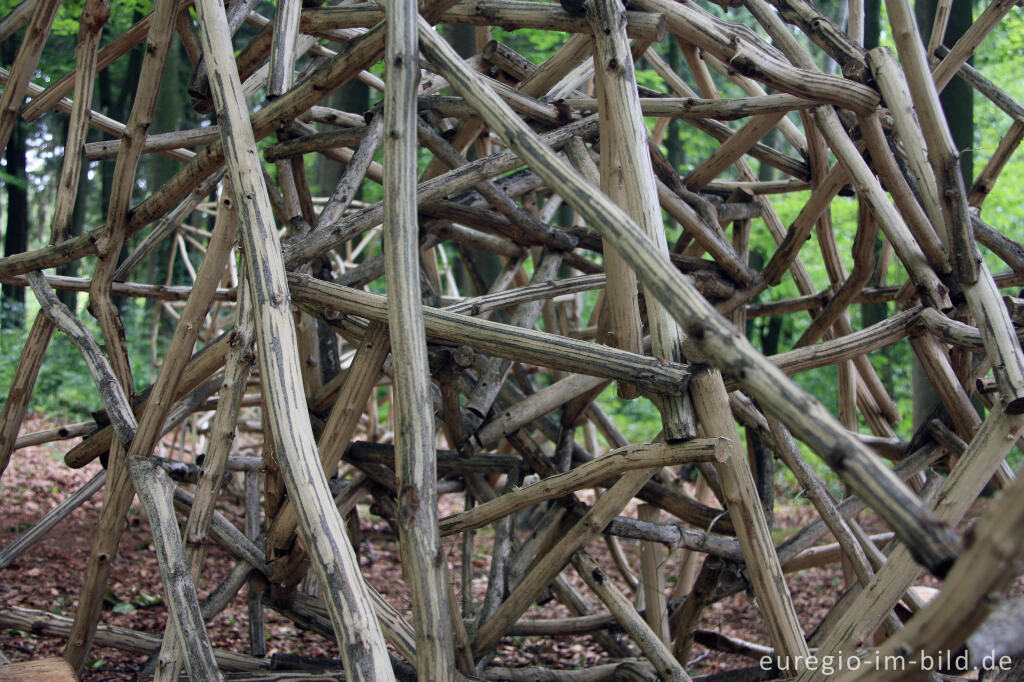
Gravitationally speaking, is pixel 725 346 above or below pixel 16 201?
above

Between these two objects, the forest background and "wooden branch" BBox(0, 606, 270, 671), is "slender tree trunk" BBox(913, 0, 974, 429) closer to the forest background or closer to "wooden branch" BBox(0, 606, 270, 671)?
the forest background

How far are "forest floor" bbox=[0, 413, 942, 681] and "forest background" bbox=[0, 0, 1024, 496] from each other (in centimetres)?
151

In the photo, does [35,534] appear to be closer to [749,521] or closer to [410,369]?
[410,369]

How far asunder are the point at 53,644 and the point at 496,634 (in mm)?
1890

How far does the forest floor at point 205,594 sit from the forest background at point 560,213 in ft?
4.96

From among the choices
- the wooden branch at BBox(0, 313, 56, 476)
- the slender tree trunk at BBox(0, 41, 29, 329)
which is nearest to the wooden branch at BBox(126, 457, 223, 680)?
the wooden branch at BBox(0, 313, 56, 476)

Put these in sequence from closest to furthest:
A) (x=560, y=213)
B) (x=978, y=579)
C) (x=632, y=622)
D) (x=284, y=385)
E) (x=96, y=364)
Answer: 1. (x=978, y=579)
2. (x=284, y=385)
3. (x=632, y=622)
4. (x=96, y=364)
5. (x=560, y=213)

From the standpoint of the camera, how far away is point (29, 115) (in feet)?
8.91

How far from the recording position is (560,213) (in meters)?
8.91

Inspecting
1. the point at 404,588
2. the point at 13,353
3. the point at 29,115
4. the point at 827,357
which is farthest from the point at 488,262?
the point at 13,353

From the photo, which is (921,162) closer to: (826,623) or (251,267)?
(826,623)

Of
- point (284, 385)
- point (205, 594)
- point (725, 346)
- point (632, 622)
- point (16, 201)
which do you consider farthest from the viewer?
point (16, 201)

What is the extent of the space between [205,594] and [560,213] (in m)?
5.90

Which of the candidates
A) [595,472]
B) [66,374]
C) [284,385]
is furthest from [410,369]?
[66,374]
